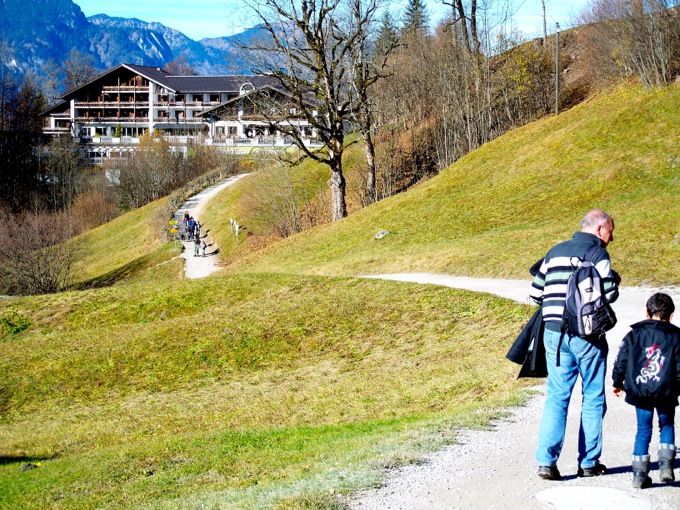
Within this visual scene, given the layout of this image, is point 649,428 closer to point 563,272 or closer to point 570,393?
point 570,393

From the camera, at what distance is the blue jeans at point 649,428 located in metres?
6.32

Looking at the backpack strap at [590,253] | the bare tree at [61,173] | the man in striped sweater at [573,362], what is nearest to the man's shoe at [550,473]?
the man in striped sweater at [573,362]

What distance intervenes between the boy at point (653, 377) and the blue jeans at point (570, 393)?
0.61 ft

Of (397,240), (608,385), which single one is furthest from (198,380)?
(397,240)

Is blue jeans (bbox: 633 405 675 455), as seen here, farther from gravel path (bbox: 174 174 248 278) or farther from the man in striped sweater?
gravel path (bbox: 174 174 248 278)

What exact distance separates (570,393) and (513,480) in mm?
818

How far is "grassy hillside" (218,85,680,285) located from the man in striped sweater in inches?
480

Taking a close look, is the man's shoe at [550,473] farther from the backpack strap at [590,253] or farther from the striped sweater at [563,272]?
the backpack strap at [590,253]

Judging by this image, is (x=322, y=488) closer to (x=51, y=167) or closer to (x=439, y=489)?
(x=439, y=489)

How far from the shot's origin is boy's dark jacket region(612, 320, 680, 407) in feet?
20.5

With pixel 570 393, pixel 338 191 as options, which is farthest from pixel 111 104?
pixel 570 393

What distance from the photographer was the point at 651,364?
632cm

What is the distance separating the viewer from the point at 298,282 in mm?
20844

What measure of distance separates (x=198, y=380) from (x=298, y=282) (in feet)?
19.9
